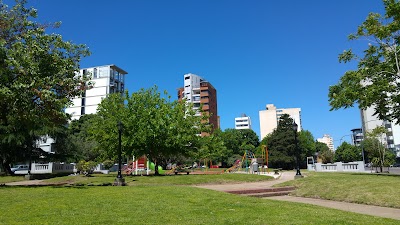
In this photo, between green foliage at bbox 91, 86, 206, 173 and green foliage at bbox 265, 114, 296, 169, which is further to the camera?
green foliage at bbox 265, 114, 296, 169

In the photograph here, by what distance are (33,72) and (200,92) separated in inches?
4651

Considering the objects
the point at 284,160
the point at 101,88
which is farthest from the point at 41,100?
the point at 101,88

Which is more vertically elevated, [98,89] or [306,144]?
[98,89]

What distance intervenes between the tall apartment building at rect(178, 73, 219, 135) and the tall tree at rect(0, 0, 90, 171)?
11129 cm

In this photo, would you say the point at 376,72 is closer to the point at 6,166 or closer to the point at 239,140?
the point at 6,166

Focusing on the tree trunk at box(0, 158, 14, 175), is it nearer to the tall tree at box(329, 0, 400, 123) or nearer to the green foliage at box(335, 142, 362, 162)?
the tall tree at box(329, 0, 400, 123)

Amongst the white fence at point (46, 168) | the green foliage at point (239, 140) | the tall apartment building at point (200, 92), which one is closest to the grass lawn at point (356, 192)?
the white fence at point (46, 168)

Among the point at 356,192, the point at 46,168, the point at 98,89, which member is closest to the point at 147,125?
the point at 46,168

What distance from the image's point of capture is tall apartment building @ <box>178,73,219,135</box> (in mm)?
132250

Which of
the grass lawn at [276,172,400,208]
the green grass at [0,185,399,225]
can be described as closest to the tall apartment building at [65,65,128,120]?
the grass lawn at [276,172,400,208]

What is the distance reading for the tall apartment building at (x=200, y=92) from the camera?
434 feet

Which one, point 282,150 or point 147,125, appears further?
point 282,150

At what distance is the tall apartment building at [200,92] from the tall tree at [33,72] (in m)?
111

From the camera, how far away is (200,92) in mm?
133625
